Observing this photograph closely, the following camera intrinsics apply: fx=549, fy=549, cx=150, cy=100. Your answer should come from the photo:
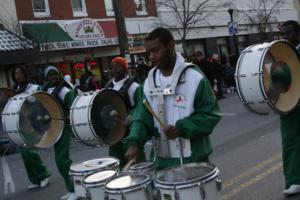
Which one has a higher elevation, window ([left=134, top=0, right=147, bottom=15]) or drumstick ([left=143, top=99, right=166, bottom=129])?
window ([left=134, top=0, right=147, bottom=15])

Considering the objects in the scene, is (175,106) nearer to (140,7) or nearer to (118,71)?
(118,71)

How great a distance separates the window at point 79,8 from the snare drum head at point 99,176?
20.3 metres

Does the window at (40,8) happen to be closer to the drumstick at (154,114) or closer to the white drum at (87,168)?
the white drum at (87,168)

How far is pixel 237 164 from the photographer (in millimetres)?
8141

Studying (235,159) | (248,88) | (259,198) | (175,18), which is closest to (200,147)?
(248,88)

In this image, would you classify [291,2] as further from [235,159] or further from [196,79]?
[196,79]

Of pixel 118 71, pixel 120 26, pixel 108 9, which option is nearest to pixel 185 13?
pixel 108 9

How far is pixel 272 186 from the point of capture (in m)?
6.60

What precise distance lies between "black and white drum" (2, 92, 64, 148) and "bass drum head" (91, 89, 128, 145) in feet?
3.52

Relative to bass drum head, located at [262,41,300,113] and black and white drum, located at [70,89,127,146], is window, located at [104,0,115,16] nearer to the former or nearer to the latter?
black and white drum, located at [70,89,127,146]

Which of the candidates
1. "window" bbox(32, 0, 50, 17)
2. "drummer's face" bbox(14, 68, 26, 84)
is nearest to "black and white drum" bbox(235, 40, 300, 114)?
"drummer's face" bbox(14, 68, 26, 84)

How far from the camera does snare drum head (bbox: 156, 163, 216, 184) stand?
3584 mm

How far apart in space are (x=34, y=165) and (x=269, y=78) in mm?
4544

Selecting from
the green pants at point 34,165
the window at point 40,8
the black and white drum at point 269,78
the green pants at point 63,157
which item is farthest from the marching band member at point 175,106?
the window at point 40,8
